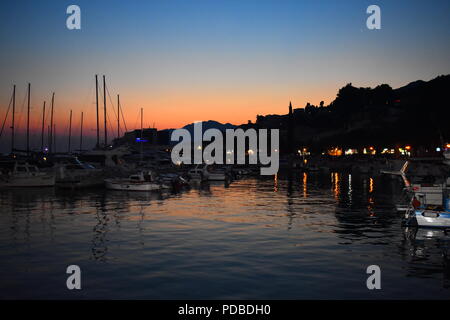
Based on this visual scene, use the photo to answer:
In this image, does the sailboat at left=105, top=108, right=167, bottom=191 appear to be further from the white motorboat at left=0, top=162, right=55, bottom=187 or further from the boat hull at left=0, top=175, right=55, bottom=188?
the white motorboat at left=0, top=162, right=55, bottom=187

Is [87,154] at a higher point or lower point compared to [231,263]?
higher

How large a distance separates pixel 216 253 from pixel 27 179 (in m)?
47.4

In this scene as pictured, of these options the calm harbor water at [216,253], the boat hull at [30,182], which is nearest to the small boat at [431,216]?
the calm harbor water at [216,253]

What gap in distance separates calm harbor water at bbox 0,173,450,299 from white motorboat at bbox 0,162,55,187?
2338 centimetres

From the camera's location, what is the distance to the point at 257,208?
4122 centimetres

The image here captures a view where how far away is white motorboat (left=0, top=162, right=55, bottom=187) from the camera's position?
60.3 m

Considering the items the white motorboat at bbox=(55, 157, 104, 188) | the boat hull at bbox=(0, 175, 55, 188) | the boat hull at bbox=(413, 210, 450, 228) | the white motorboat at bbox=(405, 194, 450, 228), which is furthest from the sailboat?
the boat hull at bbox=(413, 210, 450, 228)

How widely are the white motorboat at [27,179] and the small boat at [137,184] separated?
863 centimetres

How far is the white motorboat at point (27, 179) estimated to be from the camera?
60312mm

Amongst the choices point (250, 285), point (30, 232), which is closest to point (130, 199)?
point (30, 232)
